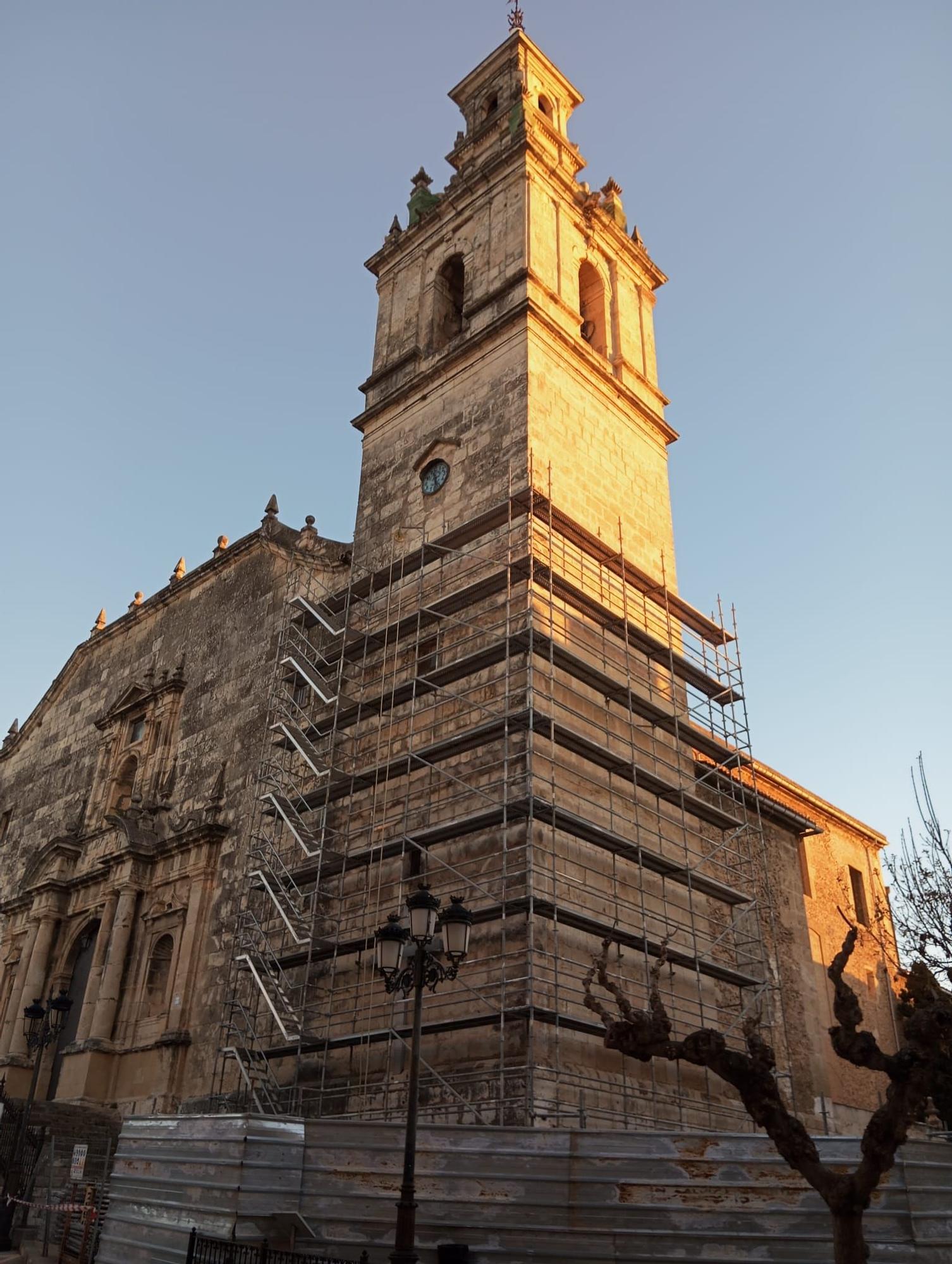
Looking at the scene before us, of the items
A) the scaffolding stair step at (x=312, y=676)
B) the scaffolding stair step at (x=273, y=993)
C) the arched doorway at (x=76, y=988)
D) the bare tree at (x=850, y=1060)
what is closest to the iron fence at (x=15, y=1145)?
the arched doorway at (x=76, y=988)

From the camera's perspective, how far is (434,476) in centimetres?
1934

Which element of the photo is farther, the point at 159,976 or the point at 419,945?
the point at 159,976

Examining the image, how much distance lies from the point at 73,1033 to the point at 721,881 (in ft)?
41.1

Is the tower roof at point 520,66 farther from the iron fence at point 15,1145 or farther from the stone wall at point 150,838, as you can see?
the iron fence at point 15,1145

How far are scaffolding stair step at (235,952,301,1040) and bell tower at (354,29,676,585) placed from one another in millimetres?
7218

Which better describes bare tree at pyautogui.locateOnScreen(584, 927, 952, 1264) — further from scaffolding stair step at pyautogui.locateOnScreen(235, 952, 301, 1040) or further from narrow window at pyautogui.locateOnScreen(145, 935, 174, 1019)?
narrow window at pyautogui.locateOnScreen(145, 935, 174, 1019)

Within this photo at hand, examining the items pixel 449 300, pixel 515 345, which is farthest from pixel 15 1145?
pixel 449 300

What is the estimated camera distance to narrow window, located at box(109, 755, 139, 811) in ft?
75.3

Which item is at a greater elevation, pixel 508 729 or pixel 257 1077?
pixel 508 729

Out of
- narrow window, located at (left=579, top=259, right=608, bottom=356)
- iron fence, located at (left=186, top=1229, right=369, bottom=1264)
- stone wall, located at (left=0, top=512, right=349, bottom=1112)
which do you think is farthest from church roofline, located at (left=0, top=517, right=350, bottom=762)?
iron fence, located at (left=186, top=1229, right=369, bottom=1264)

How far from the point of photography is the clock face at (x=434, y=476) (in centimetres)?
1905

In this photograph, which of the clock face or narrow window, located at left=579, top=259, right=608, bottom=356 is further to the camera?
narrow window, located at left=579, top=259, right=608, bottom=356

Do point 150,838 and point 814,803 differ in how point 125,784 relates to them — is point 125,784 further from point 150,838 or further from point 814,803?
point 814,803

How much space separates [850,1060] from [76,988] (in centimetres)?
1705
